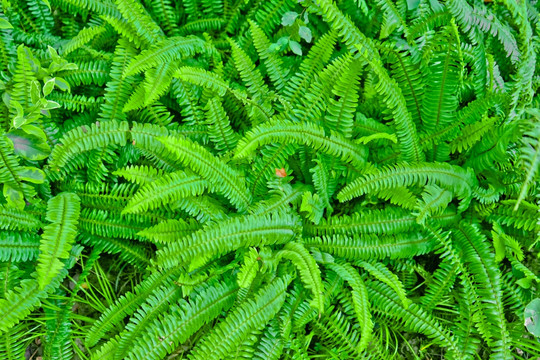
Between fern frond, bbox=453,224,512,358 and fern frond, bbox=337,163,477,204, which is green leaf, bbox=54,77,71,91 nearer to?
fern frond, bbox=337,163,477,204

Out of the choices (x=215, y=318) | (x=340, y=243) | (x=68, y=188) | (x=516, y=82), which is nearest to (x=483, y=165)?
(x=516, y=82)

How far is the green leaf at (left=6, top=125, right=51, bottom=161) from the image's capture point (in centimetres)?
282

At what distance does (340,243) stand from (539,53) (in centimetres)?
193

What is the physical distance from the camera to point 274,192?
2928 mm

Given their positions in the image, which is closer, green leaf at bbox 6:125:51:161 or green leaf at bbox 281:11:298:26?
green leaf at bbox 6:125:51:161

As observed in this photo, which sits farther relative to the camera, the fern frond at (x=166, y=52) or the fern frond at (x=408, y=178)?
the fern frond at (x=166, y=52)

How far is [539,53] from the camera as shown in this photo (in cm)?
314

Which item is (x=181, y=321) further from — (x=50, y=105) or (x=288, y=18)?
(x=288, y=18)

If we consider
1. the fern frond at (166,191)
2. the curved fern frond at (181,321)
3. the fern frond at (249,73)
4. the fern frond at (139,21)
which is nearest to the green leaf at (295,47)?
the fern frond at (249,73)

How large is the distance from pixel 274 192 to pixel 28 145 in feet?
5.10

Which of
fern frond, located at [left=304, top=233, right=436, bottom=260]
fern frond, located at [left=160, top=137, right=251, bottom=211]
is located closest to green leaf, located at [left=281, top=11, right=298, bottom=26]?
fern frond, located at [left=160, top=137, right=251, bottom=211]

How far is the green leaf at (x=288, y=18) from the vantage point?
3.10 metres

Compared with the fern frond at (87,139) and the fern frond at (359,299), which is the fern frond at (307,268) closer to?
the fern frond at (359,299)

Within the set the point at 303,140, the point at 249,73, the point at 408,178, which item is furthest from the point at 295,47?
the point at 408,178
